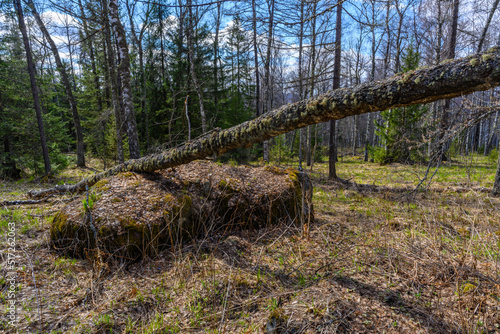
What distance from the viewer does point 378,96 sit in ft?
6.51

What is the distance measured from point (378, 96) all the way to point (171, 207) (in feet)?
11.5

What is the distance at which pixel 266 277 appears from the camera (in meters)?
3.00

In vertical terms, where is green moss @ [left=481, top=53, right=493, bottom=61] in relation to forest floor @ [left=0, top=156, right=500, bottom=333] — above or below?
above

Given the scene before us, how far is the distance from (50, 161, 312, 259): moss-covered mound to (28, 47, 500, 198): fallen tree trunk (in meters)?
1.02

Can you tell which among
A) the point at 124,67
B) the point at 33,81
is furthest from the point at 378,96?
the point at 33,81

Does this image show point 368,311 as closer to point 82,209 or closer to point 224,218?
point 224,218

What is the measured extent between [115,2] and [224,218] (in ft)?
26.1

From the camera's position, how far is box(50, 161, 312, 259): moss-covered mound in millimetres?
3461

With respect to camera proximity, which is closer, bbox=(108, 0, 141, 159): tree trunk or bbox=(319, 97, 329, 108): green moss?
bbox=(319, 97, 329, 108): green moss

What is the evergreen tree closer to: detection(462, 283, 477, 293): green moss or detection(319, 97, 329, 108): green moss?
detection(462, 283, 477, 293): green moss

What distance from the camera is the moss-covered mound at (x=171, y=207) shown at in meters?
3.46

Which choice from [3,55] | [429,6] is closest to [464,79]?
[3,55]

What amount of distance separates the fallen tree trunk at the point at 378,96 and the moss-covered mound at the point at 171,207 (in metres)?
1.02

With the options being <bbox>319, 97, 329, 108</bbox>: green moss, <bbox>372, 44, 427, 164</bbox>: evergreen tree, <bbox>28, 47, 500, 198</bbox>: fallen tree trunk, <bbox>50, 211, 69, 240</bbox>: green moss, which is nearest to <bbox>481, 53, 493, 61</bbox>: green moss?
<bbox>28, 47, 500, 198</bbox>: fallen tree trunk
